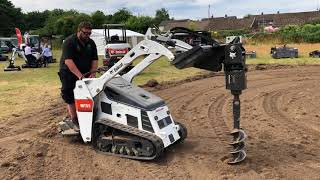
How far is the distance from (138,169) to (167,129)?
0.87m

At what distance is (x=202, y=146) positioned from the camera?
7922mm

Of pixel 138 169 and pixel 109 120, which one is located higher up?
pixel 109 120

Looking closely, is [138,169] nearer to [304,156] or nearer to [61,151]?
[61,151]

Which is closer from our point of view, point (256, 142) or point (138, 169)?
point (138, 169)

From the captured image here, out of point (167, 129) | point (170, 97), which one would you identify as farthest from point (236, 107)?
point (170, 97)

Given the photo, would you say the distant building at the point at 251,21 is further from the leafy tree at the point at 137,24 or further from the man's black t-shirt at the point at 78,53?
the man's black t-shirt at the point at 78,53

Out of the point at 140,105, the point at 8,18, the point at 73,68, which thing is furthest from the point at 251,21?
→ the point at 140,105

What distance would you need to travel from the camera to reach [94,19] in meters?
65.6

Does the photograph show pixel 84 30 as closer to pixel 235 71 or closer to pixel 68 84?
pixel 68 84

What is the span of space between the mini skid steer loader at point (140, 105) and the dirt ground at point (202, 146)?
24 cm

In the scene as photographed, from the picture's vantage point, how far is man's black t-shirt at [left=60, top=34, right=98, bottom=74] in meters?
7.96

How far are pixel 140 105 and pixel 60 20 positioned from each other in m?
61.5

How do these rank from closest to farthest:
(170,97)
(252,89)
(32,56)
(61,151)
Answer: (61,151) < (170,97) < (252,89) < (32,56)

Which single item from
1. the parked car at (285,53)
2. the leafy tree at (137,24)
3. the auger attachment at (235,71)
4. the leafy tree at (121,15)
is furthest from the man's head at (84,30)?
the leafy tree at (121,15)
